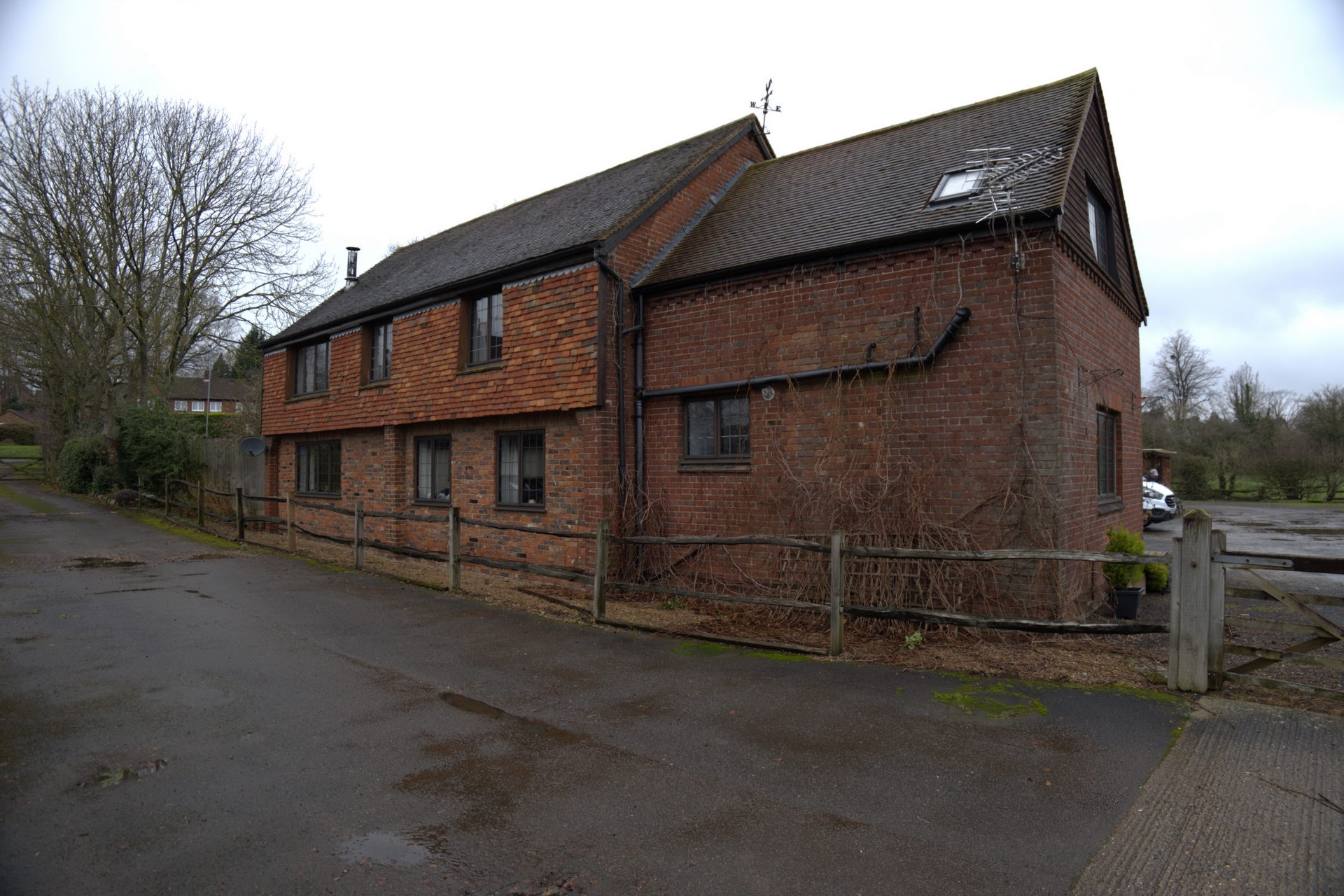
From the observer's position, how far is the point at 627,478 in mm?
10797

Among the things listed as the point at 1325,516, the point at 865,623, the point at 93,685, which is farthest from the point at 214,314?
the point at 1325,516

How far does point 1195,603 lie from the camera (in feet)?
18.0

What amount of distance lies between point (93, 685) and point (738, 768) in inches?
210

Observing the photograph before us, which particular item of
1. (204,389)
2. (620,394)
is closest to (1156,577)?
(620,394)

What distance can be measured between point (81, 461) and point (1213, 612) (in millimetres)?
33258

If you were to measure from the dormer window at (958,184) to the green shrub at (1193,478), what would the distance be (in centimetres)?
2966

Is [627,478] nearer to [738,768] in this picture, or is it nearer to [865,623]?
[865,623]

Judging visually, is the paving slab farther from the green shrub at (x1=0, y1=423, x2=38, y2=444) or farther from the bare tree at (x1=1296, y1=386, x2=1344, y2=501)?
the green shrub at (x1=0, y1=423, x2=38, y2=444)

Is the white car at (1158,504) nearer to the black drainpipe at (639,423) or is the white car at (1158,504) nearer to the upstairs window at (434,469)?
the black drainpipe at (639,423)

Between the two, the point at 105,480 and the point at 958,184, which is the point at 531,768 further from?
the point at 105,480

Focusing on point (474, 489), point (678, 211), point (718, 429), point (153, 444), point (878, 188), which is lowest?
point (474, 489)

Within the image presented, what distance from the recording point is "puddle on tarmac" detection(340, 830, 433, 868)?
11.0ft

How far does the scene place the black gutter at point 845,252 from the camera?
769 cm

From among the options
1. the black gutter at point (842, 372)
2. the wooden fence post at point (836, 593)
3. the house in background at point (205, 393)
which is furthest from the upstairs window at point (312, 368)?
the house in background at point (205, 393)
